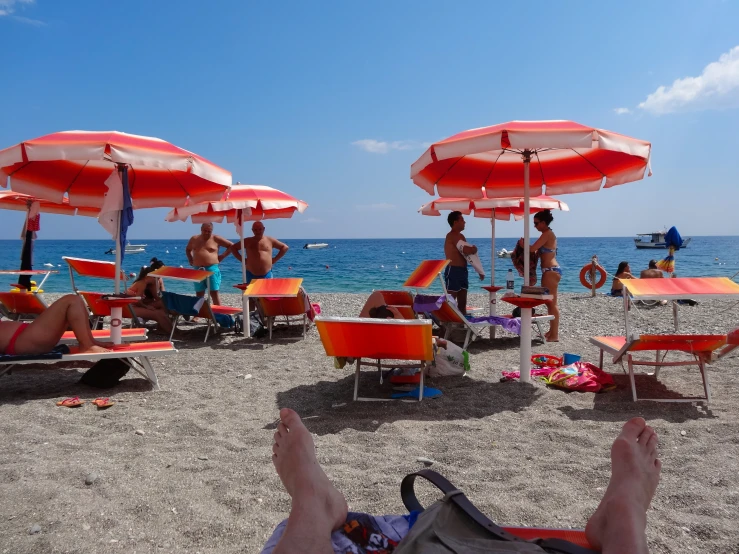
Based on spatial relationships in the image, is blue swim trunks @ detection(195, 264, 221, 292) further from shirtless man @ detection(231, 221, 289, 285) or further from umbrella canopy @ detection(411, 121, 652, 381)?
umbrella canopy @ detection(411, 121, 652, 381)

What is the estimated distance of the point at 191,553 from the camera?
203cm

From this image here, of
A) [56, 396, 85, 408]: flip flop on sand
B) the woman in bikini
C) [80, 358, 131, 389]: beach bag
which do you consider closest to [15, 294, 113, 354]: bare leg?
[80, 358, 131, 389]: beach bag

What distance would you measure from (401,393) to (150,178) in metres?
4.18

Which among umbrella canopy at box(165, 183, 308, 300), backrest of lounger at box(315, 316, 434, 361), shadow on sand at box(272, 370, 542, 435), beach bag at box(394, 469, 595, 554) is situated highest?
umbrella canopy at box(165, 183, 308, 300)

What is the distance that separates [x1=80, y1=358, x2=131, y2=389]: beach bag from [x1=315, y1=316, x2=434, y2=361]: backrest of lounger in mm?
1867

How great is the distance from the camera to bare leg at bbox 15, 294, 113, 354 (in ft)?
13.6

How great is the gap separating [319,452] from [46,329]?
250 cm

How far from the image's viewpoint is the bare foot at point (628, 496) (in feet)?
4.77

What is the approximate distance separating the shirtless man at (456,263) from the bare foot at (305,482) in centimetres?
523

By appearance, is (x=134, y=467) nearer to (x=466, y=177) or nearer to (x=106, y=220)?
(x=106, y=220)

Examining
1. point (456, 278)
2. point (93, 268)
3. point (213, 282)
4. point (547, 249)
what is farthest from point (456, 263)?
point (93, 268)

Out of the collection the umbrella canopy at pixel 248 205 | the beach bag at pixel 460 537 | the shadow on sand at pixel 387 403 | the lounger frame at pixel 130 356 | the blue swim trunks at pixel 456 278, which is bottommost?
the shadow on sand at pixel 387 403

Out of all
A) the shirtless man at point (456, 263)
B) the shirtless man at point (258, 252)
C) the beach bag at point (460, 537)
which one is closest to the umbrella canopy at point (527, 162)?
the shirtless man at point (456, 263)

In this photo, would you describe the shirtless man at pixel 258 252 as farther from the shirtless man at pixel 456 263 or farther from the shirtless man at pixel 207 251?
the shirtless man at pixel 456 263
